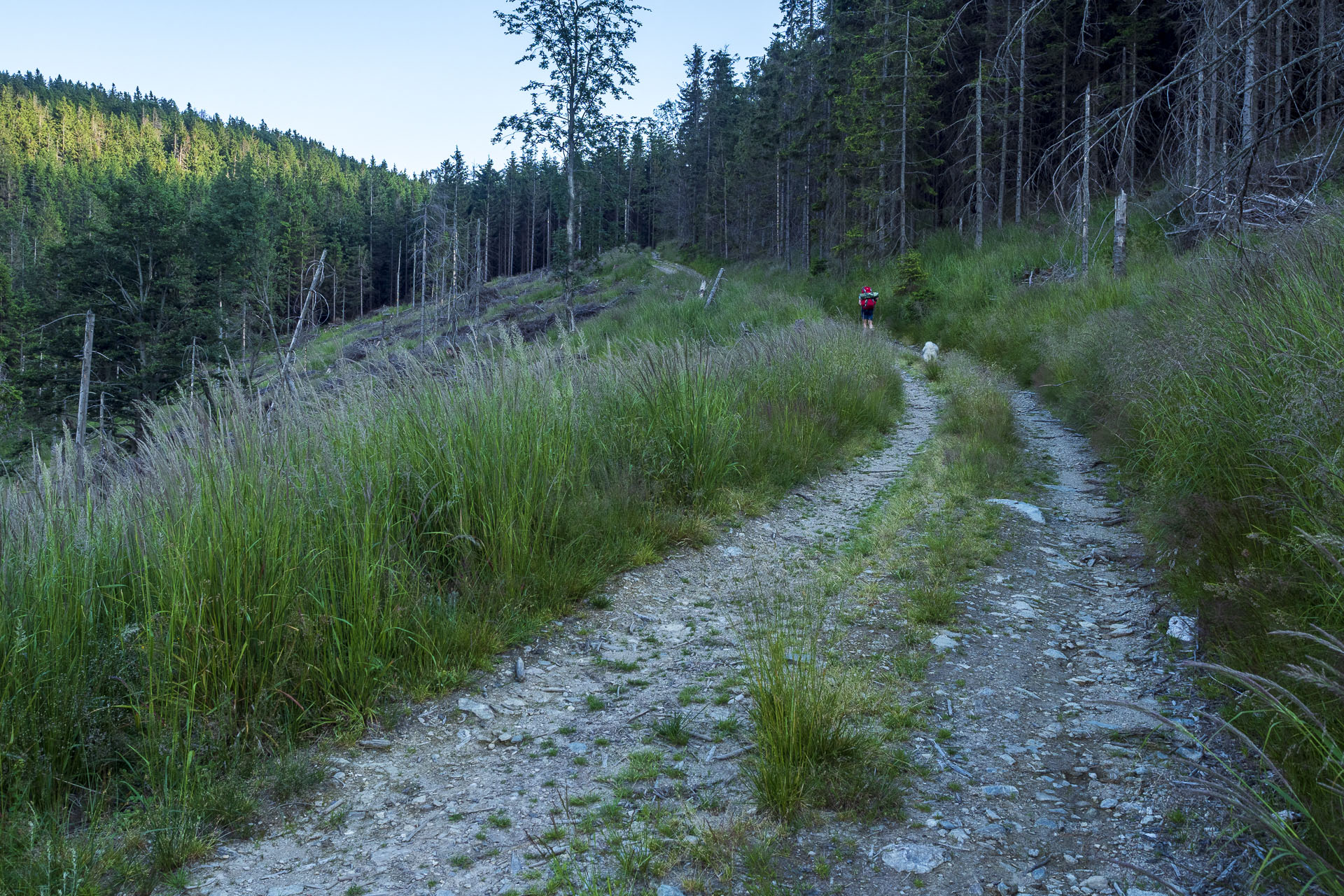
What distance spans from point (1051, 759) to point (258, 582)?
3.40 meters

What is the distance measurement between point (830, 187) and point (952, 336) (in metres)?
24.7

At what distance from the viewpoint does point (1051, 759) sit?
285 centimetres

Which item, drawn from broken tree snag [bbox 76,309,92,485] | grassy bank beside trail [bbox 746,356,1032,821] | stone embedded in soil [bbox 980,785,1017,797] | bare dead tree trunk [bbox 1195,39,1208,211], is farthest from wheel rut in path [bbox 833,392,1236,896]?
broken tree snag [bbox 76,309,92,485]

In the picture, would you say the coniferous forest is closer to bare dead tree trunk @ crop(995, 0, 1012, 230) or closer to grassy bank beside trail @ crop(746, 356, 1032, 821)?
bare dead tree trunk @ crop(995, 0, 1012, 230)

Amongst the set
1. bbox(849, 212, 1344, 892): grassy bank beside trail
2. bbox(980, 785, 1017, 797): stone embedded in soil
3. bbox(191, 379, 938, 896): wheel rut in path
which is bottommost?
bbox(191, 379, 938, 896): wheel rut in path

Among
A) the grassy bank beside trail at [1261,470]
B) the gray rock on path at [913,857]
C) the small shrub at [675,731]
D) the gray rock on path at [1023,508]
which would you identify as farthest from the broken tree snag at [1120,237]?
the gray rock on path at [913,857]

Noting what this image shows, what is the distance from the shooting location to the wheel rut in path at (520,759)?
2.36 metres

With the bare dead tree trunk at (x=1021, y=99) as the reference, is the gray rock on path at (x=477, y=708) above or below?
below

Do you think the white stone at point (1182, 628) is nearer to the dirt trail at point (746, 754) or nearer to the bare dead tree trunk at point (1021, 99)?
the dirt trail at point (746, 754)

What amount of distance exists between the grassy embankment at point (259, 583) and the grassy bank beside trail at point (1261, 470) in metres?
3.23

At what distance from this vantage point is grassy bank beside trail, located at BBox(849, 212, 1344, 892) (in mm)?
2172

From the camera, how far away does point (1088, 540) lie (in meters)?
5.64

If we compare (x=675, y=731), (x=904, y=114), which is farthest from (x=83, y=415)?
(x=904, y=114)

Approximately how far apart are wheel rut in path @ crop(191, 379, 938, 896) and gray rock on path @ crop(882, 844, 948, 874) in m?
0.55
